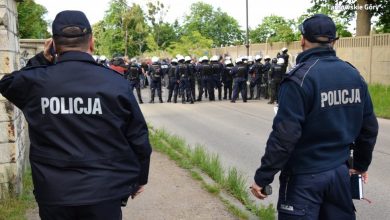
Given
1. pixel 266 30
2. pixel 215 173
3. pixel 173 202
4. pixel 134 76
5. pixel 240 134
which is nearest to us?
pixel 173 202

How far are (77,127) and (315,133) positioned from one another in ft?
4.86

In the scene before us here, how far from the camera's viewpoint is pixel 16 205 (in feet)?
18.3

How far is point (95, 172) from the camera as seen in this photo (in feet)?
9.12

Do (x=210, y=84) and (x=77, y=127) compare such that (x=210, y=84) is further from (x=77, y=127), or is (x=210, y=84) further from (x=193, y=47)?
(x=77, y=127)

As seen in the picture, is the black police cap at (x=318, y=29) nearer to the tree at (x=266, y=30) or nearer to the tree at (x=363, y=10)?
the tree at (x=363, y=10)

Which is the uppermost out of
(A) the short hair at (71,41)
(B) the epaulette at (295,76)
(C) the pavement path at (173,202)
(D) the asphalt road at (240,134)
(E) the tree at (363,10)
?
(E) the tree at (363,10)

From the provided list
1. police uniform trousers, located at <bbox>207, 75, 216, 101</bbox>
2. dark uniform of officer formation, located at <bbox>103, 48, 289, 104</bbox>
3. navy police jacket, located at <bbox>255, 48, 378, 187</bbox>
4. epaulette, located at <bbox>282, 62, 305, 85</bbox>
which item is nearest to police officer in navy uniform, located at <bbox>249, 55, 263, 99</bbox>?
dark uniform of officer formation, located at <bbox>103, 48, 289, 104</bbox>

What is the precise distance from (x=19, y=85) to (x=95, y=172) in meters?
0.66

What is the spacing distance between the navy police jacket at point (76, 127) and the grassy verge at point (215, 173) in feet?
9.24

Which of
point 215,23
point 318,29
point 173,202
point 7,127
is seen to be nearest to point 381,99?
point 173,202

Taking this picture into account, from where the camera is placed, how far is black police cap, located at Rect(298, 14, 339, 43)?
129 inches

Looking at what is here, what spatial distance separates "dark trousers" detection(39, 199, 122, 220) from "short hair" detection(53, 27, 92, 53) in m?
0.88

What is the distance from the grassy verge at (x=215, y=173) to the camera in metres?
5.57

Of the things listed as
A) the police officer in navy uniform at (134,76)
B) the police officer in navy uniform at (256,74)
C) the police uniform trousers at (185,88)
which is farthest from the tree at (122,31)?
the police officer in navy uniform at (256,74)
